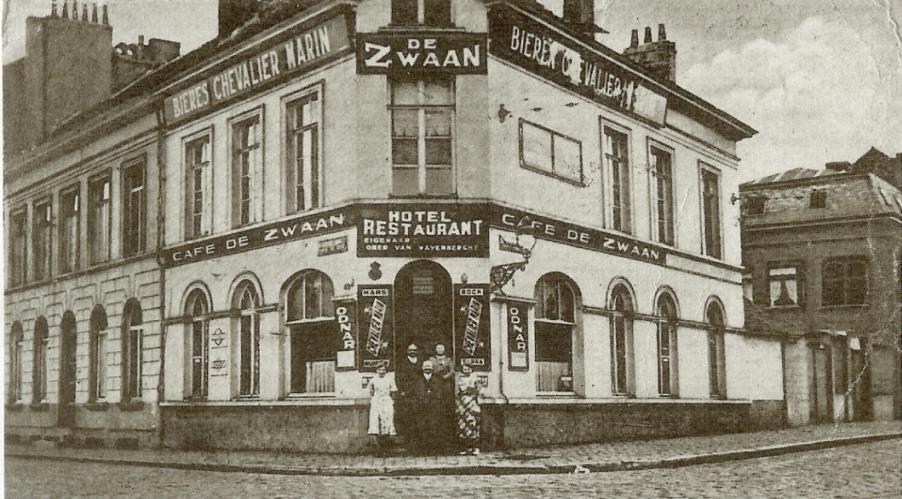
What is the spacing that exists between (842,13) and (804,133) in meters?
1.54

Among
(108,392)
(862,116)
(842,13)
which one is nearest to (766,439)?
(862,116)

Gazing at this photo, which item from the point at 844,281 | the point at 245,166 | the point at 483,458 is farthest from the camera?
the point at 844,281

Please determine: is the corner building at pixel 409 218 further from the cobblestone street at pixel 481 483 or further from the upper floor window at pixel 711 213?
the cobblestone street at pixel 481 483

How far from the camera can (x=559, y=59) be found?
14508mm

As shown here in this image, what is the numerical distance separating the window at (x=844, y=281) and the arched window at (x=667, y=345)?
463cm

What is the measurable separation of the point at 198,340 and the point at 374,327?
9.05 feet

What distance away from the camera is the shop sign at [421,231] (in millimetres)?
13836

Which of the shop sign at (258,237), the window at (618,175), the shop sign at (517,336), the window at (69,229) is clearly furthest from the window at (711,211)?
the window at (69,229)

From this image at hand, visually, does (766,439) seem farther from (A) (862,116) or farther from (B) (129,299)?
(B) (129,299)

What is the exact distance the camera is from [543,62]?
47.2ft

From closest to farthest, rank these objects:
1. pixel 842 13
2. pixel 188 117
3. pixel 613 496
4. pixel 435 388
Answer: pixel 613 496 → pixel 842 13 → pixel 435 388 → pixel 188 117

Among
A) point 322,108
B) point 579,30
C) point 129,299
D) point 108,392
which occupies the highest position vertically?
point 579,30

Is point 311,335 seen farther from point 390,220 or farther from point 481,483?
point 481,483

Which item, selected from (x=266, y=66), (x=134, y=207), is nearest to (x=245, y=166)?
(x=266, y=66)
